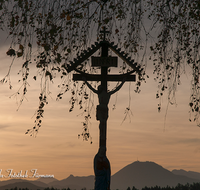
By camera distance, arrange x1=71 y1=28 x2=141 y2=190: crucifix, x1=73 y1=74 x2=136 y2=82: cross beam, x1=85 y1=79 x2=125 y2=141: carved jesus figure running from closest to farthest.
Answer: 1. x1=71 y1=28 x2=141 y2=190: crucifix
2. x1=85 y1=79 x2=125 y2=141: carved jesus figure
3. x1=73 y1=74 x2=136 y2=82: cross beam

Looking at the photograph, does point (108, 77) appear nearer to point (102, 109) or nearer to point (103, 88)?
point (103, 88)

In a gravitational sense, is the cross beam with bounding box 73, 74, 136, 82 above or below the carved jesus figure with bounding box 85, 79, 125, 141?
above

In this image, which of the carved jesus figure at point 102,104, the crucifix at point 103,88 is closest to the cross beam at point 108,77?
the crucifix at point 103,88

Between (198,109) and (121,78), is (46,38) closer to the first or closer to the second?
(121,78)

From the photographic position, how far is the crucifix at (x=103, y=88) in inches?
269

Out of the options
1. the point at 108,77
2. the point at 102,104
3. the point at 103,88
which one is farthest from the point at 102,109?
the point at 108,77

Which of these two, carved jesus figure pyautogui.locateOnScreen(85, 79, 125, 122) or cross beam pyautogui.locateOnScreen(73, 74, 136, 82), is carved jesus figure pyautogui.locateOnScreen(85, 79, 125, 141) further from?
cross beam pyautogui.locateOnScreen(73, 74, 136, 82)

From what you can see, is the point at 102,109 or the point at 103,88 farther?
the point at 103,88

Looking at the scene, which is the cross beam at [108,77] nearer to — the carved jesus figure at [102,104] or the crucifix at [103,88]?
the crucifix at [103,88]

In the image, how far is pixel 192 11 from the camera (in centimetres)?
715

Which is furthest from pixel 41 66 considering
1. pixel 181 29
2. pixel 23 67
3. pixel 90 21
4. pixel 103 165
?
pixel 181 29

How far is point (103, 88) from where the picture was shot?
7.26 metres

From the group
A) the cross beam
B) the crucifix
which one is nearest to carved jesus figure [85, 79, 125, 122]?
the crucifix

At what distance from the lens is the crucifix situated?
22.4 ft
